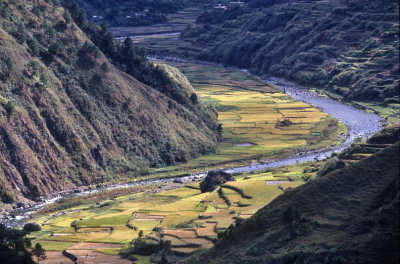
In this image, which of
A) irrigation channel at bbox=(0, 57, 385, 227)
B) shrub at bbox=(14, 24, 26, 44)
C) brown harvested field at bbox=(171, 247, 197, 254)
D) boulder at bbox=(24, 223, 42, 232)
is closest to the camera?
brown harvested field at bbox=(171, 247, 197, 254)

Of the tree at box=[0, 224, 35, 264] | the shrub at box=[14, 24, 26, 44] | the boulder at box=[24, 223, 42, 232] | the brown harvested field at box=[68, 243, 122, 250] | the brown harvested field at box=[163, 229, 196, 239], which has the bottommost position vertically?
the boulder at box=[24, 223, 42, 232]

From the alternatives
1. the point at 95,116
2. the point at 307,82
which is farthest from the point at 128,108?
the point at 307,82

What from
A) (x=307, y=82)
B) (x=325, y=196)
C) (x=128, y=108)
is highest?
(x=325, y=196)

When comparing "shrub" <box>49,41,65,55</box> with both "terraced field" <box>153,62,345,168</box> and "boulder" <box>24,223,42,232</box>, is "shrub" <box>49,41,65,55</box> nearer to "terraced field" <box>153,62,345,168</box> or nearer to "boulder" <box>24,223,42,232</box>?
"terraced field" <box>153,62,345,168</box>

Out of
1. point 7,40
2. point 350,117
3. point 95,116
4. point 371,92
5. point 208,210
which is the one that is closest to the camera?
point 208,210

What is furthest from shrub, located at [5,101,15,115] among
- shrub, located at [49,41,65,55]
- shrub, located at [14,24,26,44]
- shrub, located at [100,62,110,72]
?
shrub, located at [100,62,110,72]

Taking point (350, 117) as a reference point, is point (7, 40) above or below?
above

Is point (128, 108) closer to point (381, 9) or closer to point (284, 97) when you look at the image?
point (284, 97)

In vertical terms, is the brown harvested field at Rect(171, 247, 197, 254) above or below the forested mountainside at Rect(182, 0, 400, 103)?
above
